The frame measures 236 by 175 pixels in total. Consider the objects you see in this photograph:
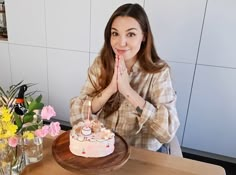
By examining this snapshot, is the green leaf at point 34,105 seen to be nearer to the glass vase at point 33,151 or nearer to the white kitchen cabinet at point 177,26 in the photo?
the glass vase at point 33,151

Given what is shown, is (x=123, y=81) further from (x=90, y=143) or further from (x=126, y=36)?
(x=90, y=143)

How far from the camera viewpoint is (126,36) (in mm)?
1311

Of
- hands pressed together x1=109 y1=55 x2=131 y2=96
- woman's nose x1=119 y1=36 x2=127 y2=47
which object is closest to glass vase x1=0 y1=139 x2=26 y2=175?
hands pressed together x1=109 y1=55 x2=131 y2=96

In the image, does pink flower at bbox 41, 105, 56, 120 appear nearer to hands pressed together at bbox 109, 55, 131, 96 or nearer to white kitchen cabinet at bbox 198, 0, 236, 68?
hands pressed together at bbox 109, 55, 131, 96

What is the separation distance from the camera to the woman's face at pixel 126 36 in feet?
4.24

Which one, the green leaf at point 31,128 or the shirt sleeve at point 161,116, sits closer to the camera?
the green leaf at point 31,128

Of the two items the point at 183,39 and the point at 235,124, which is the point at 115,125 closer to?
the point at 183,39

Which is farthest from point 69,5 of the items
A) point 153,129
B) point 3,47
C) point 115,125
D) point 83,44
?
point 153,129

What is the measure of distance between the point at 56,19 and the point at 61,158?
171 centimetres

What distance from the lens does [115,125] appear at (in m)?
1.38

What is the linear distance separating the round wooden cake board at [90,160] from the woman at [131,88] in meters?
0.32

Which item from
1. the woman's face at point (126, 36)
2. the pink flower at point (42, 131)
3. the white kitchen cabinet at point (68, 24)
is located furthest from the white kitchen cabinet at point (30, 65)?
the pink flower at point (42, 131)

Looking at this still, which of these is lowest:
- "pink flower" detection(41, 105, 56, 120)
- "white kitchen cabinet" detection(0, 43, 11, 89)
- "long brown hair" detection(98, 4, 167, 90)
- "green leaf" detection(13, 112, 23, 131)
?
"white kitchen cabinet" detection(0, 43, 11, 89)

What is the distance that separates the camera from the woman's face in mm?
1291
